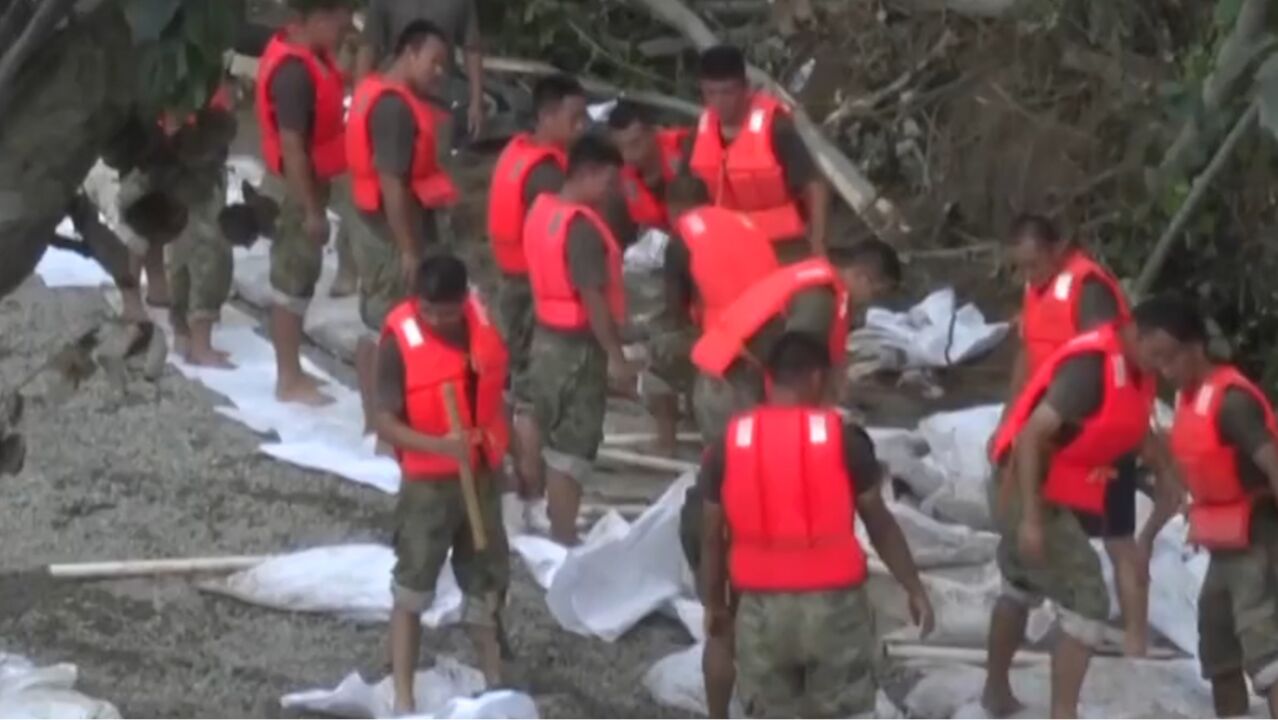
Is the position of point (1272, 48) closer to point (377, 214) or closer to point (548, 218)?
point (548, 218)

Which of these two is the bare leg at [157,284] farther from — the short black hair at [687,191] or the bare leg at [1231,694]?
the bare leg at [1231,694]

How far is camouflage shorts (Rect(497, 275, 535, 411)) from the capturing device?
34.0ft

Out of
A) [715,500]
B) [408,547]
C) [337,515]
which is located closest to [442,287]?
[408,547]

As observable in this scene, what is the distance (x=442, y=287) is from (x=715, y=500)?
1.29 meters

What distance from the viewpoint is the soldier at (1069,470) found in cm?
756

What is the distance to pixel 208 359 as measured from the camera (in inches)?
486

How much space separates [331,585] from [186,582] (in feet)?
1.83

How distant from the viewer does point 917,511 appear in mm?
10461

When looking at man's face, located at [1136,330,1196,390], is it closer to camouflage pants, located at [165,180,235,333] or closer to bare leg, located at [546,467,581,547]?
bare leg, located at [546,467,581,547]

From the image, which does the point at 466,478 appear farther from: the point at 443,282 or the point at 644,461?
the point at 644,461

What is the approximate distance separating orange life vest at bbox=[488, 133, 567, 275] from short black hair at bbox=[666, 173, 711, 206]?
80 centimetres

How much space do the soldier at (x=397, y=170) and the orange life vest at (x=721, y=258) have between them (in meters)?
1.19

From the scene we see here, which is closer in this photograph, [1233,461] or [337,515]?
[1233,461]

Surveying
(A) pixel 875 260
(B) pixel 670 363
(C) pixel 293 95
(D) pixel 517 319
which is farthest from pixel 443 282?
(C) pixel 293 95
